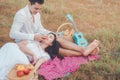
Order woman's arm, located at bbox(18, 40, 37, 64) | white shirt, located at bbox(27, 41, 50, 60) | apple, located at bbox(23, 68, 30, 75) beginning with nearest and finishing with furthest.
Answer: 1. apple, located at bbox(23, 68, 30, 75)
2. woman's arm, located at bbox(18, 40, 37, 64)
3. white shirt, located at bbox(27, 41, 50, 60)

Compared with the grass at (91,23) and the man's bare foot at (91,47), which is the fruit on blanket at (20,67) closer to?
the grass at (91,23)

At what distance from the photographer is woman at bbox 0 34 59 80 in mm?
5223

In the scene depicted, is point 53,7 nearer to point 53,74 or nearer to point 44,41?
point 44,41

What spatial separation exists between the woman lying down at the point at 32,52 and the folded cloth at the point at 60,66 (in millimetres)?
84

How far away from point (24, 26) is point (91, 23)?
2.87 m

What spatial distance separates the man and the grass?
1.41 feet

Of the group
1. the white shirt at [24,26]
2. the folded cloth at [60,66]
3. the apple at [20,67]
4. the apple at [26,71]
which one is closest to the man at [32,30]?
the white shirt at [24,26]

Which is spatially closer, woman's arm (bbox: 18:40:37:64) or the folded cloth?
the folded cloth

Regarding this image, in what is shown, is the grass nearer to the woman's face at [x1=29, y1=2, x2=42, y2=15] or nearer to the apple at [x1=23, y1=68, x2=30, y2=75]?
the apple at [x1=23, y1=68, x2=30, y2=75]

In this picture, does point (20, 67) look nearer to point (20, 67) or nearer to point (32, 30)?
point (20, 67)

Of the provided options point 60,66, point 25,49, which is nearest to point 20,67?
point 25,49

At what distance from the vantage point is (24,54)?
548 cm

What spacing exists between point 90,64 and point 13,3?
3.92 meters

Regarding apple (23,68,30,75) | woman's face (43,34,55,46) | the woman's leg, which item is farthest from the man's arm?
apple (23,68,30,75)
